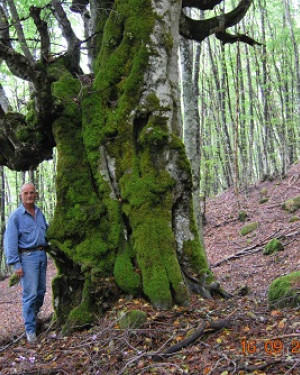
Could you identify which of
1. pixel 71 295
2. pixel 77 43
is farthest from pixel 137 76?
pixel 71 295

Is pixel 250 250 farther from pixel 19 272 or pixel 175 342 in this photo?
pixel 175 342

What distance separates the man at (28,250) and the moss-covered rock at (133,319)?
1.65 m

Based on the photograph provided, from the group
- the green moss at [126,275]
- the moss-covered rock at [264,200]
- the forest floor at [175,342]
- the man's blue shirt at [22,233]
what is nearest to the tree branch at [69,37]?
the man's blue shirt at [22,233]

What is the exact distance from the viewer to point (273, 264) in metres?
8.31

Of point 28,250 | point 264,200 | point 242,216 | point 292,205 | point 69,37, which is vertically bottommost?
point 28,250

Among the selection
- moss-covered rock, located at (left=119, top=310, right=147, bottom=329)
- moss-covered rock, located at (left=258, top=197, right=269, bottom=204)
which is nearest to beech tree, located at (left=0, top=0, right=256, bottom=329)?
moss-covered rock, located at (left=119, top=310, right=147, bottom=329)

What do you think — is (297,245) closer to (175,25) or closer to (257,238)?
(257,238)

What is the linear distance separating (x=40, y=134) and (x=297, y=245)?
646cm

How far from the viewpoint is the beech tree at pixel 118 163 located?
188 inches

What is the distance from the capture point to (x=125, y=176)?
5.14 m

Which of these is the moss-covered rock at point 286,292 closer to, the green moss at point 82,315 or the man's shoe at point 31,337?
the green moss at point 82,315

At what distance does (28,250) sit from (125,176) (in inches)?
69.0
